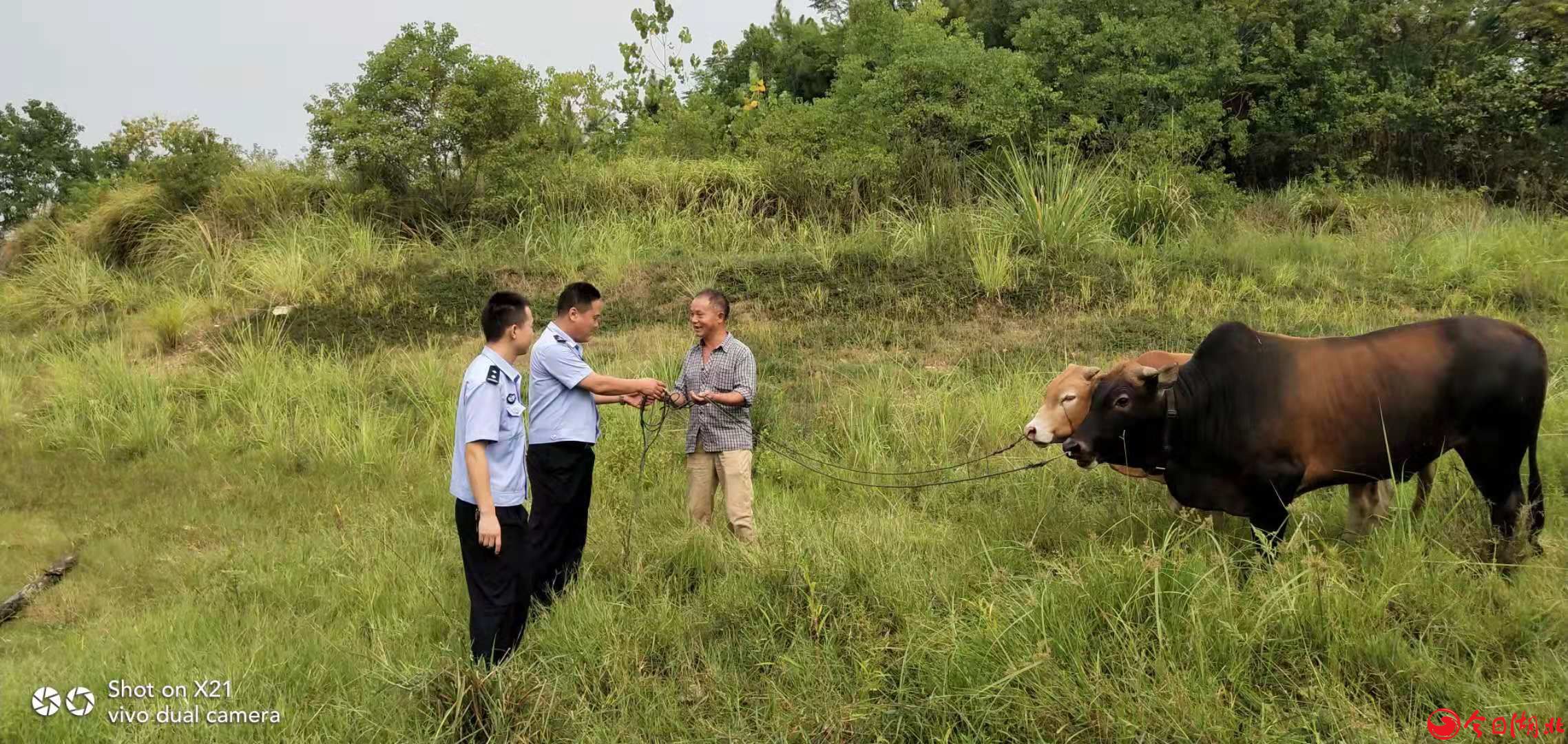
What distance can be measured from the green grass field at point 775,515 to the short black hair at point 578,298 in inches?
49.7

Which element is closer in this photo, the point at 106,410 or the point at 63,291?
the point at 106,410

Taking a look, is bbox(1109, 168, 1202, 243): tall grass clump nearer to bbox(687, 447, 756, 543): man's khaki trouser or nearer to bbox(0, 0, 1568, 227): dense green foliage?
bbox(0, 0, 1568, 227): dense green foliage

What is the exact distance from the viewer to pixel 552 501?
164 inches

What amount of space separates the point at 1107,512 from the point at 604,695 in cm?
270

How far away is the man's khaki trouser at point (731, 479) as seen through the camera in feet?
16.1

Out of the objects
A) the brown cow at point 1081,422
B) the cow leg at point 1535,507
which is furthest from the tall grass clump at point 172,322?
the cow leg at point 1535,507

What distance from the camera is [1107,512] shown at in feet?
16.1

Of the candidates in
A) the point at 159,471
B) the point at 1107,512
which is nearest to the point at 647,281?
the point at 159,471

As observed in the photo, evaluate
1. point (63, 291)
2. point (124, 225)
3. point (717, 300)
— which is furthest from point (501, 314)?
point (124, 225)

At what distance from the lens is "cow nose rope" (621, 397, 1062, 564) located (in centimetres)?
488

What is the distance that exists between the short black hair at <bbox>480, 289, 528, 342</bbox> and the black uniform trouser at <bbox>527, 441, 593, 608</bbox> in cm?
60

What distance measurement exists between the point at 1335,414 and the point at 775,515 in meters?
2.73

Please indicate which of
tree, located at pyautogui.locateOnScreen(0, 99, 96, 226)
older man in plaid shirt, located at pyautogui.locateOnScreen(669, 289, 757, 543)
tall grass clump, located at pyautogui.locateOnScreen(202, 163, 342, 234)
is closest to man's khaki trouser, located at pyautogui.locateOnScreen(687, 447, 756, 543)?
older man in plaid shirt, located at pyautogui.locateOnScreen(669, 289, 757, 543)
